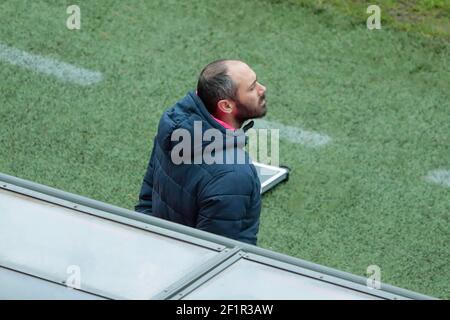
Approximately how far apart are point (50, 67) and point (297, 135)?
1.77m

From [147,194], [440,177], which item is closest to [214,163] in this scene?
[147,194]

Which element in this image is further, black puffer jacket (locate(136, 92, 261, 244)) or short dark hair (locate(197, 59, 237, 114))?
short dark hair (locate(197, 59, 237, 114))

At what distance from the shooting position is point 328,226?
6.51 m

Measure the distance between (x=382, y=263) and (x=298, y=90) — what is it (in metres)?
1.93

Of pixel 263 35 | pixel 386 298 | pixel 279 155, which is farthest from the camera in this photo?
pixel 263 35

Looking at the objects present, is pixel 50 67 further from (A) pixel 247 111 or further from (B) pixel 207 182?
(B) pixel 207 182

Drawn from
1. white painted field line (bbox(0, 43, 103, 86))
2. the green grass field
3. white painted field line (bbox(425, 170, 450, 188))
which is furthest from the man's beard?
white painted field line (bbox(0, 43, 103, 86))

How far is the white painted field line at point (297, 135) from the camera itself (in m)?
7.30

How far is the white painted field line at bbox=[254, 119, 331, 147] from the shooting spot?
24.0 feet

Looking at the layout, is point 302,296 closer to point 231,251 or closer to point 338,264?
point 231,251

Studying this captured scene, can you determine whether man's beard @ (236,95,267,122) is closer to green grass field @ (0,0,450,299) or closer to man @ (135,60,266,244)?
man @ (135,60,266,244)

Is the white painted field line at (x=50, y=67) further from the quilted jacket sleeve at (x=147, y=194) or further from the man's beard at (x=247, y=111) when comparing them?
the man's beard at (x=247, y=111)

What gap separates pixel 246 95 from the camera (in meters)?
4.88

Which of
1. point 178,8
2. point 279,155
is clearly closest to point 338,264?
point 279,155
